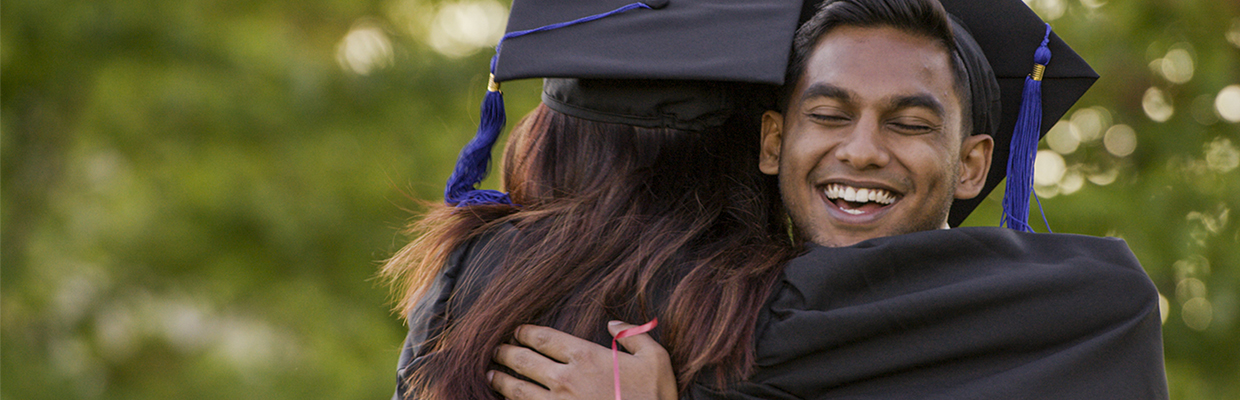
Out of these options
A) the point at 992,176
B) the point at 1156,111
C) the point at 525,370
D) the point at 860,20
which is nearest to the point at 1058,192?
the point at 1156,111

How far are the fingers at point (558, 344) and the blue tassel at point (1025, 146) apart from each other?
1.05m

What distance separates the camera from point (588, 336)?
2119 millimetres

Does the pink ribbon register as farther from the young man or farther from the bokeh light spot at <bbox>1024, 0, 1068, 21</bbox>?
the bokeh light spot at <bbox>1024, 0, 1068, 21</bbox>

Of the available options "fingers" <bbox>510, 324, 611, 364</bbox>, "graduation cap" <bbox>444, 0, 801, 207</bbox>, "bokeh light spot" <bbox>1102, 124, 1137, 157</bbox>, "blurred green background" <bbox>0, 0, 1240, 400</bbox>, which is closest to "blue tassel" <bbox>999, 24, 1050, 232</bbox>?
"graduation cap" <bbox>444, 0, 801, 207</bbox>

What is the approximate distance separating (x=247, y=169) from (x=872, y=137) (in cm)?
336

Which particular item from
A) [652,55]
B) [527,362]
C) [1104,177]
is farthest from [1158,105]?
[527,362]

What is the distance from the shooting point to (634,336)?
208 centimetres

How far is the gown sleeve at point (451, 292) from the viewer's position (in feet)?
7.41

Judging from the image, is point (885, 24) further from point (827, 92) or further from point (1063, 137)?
point (1063, 137)

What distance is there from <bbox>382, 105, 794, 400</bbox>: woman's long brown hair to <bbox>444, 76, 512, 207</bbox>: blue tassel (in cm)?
5

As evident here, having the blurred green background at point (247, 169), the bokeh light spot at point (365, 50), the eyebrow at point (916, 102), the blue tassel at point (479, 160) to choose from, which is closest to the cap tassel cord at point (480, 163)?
the blue tassel at point (479, 160)

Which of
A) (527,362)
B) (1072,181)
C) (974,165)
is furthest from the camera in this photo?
(1072,181)

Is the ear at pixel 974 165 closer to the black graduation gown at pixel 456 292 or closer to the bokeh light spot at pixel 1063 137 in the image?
the black graduation gown at pixel 456 292

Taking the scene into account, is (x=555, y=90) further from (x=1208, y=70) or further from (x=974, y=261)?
(x=1208, y=70)
